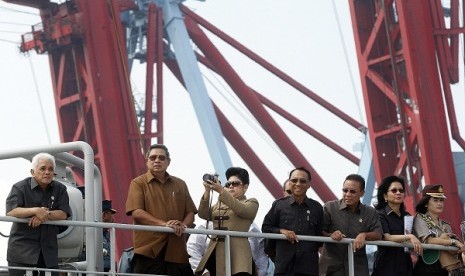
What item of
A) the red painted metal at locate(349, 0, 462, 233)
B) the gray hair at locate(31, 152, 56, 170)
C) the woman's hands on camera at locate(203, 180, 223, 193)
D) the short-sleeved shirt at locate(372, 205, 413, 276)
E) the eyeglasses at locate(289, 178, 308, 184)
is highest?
the red painted metal at locate(349, 0, 462, 233)

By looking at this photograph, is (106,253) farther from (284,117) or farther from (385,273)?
(284,117)

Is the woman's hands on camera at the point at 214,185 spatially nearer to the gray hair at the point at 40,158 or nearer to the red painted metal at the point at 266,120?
the gray hair at the point at 40,158

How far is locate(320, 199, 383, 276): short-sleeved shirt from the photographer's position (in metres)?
10.0

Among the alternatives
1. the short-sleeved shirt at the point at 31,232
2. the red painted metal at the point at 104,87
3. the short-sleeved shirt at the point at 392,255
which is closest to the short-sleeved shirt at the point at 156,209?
the short-sleeved shirt at the point at 31,232

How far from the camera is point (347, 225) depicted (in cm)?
1003

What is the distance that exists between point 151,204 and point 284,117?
23.2m

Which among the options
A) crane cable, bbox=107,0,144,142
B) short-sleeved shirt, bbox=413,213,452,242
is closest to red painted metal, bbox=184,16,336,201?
crane cable, bbox=107,0,144,142

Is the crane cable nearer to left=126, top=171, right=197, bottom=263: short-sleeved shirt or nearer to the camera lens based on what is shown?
left=126, top=171, right=197, bottom=263: short-sleeved shirt

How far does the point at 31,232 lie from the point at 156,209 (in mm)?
974

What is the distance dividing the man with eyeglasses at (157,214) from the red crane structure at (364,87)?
1534 centimetres

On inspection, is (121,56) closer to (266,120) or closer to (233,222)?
(266,120)

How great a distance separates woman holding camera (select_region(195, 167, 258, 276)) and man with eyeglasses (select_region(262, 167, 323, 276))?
0.56 feet

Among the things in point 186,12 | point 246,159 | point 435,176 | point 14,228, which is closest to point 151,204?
point 14,228

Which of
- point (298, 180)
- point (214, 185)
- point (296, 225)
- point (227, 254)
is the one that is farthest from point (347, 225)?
point (214, 185)
